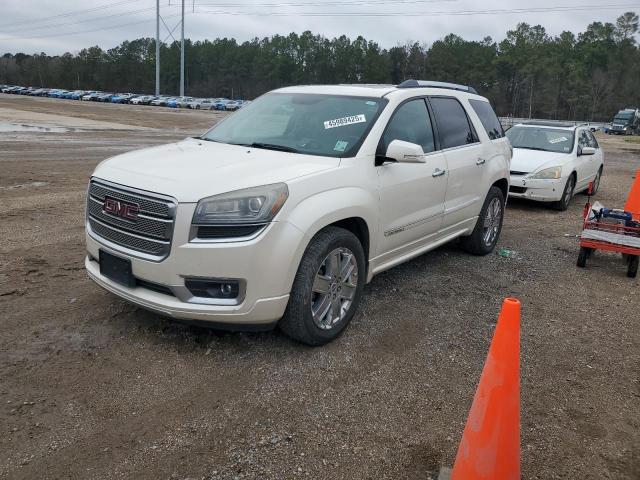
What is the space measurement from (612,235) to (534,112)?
98831mm

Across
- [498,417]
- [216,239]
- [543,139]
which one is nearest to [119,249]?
[216,239]

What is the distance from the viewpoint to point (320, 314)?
392cm

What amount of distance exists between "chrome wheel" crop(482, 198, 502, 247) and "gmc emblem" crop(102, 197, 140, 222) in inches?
168

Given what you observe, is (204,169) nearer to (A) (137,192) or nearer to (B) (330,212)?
(A) (137,192)

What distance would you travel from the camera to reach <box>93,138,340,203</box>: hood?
11.4 ft

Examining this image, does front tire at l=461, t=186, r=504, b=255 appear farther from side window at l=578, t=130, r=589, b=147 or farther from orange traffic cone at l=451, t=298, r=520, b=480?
side window at l=578, t=130, r=589, b=147

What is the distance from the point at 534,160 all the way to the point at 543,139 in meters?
1.18

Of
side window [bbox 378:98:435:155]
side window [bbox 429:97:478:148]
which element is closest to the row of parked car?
side window [bbox 429:97:478:148]

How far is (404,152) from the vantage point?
414 cm

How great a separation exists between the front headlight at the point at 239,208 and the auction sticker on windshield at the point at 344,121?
4.17 ft

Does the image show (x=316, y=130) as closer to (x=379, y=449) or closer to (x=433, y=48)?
(x=379, y=449)

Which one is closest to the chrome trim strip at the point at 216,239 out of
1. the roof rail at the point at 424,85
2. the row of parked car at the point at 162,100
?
the roof rail at the point at 424,85

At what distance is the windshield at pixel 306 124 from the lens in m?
4.30

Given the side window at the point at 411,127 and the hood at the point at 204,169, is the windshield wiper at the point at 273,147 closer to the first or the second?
the hood at the point at 204,169
